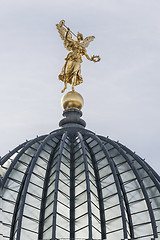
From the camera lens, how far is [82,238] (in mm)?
42156

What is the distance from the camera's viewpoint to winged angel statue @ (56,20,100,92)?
177ft

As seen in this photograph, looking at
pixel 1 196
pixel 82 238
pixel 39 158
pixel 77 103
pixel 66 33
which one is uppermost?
pixel 66 33

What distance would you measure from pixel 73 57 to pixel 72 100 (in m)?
3.35

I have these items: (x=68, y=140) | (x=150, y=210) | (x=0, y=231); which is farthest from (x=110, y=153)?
(x=0, y=231)

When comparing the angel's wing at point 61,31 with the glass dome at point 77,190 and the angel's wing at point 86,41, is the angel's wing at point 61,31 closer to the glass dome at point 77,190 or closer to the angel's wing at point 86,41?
the angel's wing at point 86,41

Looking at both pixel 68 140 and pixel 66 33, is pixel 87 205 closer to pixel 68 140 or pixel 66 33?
pixel 68 140

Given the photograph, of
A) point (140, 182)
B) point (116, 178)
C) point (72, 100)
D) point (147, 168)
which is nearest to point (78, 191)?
point (116, 178)

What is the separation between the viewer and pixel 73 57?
54156mm

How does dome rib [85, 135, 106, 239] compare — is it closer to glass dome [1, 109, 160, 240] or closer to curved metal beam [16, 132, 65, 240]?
glass dome [1, 109, 160, 240]

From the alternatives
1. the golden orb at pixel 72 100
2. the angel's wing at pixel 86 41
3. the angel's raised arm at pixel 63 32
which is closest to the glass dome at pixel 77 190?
the golden orb at pixel 72 100

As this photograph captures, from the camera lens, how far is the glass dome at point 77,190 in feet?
142

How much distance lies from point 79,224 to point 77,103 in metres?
13.2

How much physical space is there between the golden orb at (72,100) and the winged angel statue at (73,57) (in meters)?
0.78

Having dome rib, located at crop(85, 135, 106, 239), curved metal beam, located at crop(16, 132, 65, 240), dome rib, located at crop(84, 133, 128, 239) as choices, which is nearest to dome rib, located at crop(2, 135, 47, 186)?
curved metal beam, located at crop(16, 132, 65, 240)
